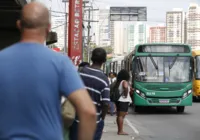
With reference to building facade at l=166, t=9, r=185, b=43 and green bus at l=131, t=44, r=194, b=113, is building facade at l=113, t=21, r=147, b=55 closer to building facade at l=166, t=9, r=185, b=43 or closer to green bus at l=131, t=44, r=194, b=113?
building facade at l=166, t=9, r=185, b=43

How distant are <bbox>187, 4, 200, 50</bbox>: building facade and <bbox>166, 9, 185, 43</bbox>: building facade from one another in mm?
3157

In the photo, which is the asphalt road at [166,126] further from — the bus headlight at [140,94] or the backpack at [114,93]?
the backpack at [114,93]

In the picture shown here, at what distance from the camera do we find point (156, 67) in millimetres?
20141

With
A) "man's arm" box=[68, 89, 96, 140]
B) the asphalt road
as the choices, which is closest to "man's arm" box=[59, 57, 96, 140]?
"man's arm" box=[68, 89, 96, 140]

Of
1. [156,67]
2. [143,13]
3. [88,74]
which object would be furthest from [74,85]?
[143,13]

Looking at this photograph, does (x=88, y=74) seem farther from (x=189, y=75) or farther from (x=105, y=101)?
(x=189, y=75)

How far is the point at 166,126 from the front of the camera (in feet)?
52.3

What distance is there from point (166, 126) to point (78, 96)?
1337cm

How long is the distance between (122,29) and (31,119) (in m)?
159

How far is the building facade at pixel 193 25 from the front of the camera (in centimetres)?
11738

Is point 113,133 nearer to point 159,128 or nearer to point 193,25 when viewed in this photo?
point 159,128

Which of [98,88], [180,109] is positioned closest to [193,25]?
[180,109]

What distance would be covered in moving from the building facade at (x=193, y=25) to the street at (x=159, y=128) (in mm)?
99731

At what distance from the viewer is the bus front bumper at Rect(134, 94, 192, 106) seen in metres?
19.9
